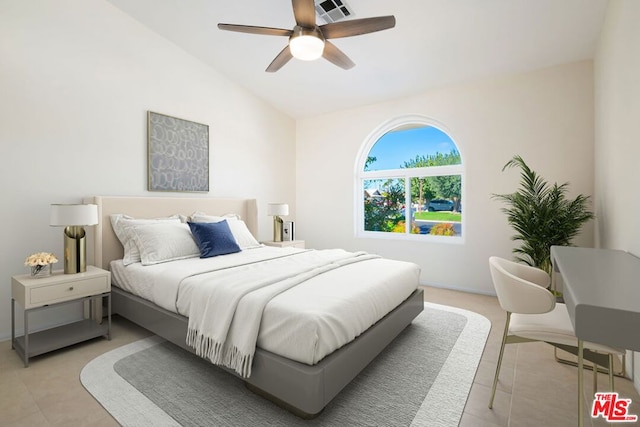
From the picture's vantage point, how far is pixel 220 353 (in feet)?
6.15

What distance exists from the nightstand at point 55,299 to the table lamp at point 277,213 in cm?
234

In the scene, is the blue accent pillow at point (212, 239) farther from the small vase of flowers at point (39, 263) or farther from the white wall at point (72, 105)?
the small vase of flowers at point (39, 263)

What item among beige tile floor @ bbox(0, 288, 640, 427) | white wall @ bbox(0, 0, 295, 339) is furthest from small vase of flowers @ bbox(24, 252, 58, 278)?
beige tile floor @ bbox(0, 288, 640, 427)

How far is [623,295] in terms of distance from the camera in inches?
36.3

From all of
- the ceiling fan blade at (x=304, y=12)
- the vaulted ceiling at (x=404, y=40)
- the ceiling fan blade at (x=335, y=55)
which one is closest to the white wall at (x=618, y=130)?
the vaulted ceiling at (x=404, y=40)

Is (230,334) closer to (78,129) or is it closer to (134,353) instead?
(134,353)

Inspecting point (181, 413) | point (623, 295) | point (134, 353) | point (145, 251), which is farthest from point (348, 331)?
point (145, 251)

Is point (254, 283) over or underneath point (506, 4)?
underneath

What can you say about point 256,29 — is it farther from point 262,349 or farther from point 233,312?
point 262,349

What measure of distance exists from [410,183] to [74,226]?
4.05 metres

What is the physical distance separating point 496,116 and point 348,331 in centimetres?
340

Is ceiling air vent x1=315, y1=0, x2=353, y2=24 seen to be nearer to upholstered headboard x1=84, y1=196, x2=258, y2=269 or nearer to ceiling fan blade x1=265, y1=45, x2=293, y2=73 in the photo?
ceiling fan blade x1=265, y1=45, x2=293, y2=73

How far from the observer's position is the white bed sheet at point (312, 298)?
164cm

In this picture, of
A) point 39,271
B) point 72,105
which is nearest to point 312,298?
point 39,271
